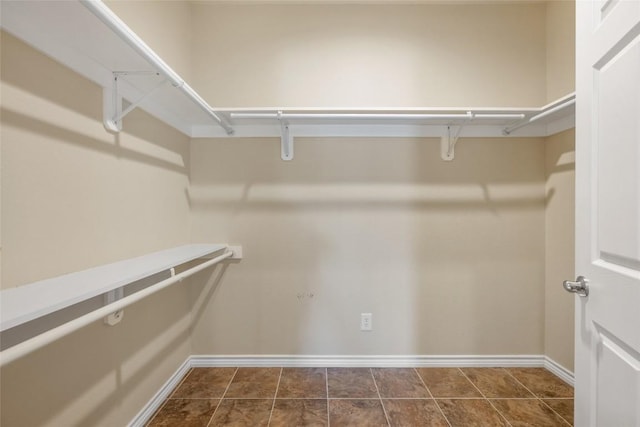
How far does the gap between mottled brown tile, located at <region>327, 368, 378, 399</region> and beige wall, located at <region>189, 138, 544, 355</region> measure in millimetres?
131

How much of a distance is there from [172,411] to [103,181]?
4.05 feet

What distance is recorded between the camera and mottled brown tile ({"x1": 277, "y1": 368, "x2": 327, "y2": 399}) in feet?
5.13

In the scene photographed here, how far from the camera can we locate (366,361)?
1839 mm

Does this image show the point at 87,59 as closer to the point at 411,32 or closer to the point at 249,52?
the point at 249,52

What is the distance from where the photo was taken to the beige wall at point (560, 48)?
5.35 feet

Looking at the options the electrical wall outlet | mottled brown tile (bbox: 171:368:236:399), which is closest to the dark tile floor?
mottled brown tile (bbox: 171:368:236:399)

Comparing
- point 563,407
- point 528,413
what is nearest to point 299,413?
point 528,413

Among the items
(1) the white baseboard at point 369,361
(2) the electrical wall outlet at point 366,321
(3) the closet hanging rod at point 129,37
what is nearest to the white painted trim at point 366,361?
(1) the white baseboard at point 369,361

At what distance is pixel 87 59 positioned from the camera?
3.39 ft

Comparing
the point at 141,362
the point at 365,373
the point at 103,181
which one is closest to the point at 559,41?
the point at 365,373

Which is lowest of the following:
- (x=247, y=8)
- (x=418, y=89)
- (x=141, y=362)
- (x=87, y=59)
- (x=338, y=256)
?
(x=141, y=362)

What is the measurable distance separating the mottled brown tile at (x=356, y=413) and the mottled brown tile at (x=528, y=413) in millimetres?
666

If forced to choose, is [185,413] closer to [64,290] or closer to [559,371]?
[64,290]

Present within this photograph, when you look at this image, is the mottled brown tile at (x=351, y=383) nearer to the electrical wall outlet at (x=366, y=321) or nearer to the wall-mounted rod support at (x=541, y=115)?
the electrical wall outlet at (x=366, y=321)
